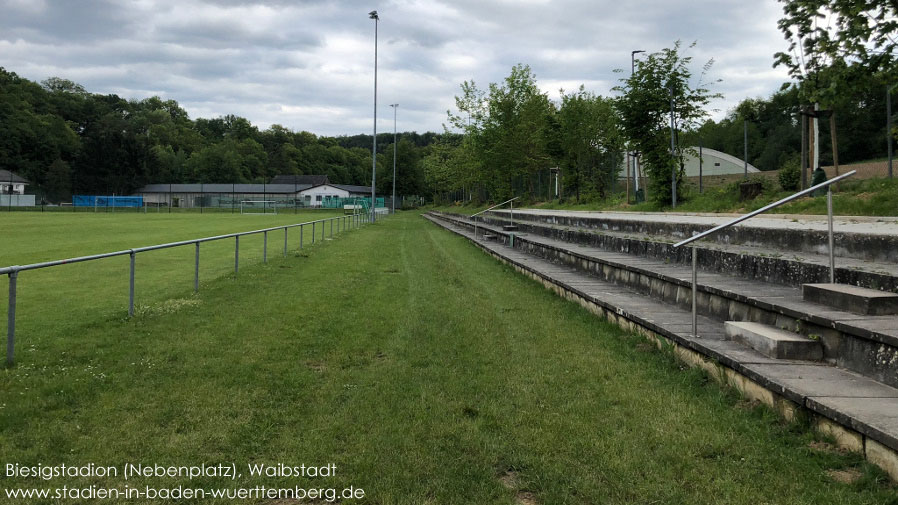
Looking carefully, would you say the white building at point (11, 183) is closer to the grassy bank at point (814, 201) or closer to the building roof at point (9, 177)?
the building roof at point (9, 177)

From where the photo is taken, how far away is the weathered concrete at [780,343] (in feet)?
13.0

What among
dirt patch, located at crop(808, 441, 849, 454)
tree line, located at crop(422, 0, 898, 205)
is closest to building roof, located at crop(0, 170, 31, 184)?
tree line, located at crop(422, 0, 898, 205)

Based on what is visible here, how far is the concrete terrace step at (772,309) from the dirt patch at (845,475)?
0.80m

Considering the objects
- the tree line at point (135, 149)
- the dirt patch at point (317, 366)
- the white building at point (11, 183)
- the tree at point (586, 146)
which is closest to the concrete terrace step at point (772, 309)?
the dirt patch at point (317, 366)

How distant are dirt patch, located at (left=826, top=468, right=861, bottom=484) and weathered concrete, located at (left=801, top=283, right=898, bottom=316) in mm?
1495

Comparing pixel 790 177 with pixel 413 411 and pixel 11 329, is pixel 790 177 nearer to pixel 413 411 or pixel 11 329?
pixel 413 411

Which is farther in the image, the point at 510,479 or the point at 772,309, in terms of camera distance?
the point at 772,309

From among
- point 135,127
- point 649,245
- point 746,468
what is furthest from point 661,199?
point 135,127

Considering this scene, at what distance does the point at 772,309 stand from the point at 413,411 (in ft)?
9.54

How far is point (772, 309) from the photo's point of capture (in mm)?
4566

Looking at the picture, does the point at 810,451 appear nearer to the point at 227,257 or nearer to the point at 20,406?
the point at 20,406

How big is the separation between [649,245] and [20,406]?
7948 mm

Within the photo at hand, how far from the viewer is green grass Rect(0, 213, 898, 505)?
295 centimetres

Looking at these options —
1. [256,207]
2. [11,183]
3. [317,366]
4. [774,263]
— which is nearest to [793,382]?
[774,263]
